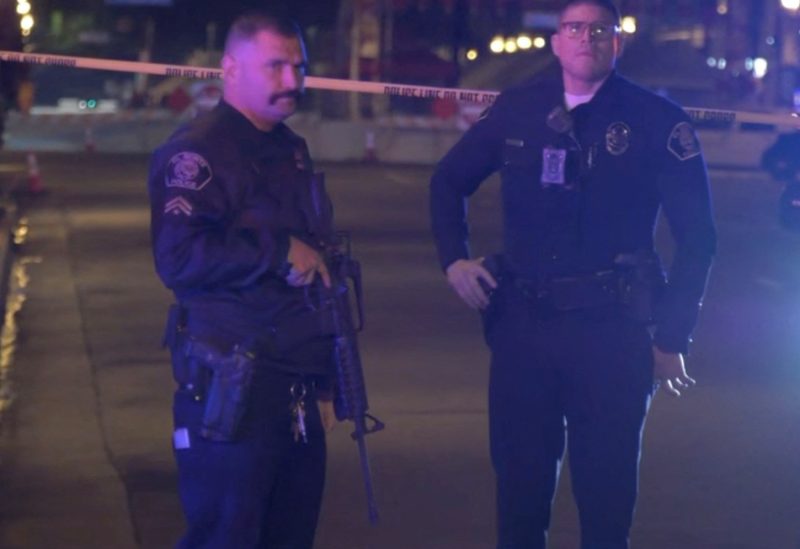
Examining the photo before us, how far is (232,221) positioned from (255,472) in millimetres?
636

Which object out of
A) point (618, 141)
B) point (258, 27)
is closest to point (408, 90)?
point (618, 141)

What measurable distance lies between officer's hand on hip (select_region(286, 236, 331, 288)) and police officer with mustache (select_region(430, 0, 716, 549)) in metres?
0.82

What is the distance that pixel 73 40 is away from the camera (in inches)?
2931

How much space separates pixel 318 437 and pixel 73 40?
72842 mm

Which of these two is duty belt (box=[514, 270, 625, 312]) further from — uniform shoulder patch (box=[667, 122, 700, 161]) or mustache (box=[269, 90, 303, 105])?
mustache (box=[269, 90, 303, 105])

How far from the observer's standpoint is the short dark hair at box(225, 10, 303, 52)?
3971 mm

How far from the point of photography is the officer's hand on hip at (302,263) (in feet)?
12.7

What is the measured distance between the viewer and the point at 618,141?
4.56m

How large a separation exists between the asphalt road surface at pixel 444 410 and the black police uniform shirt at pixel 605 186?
6.04ft

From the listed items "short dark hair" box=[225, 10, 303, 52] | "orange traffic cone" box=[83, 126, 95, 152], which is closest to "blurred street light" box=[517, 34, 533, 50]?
"orange traffic cone" box=[83, 126, 95, 152]

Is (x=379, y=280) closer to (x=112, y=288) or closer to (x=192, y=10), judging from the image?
(x=112, y=288)

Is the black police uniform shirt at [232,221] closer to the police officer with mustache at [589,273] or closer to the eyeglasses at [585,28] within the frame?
the police officer with mustache at [589,273]

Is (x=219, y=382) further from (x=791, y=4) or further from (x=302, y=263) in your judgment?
(x=791, y=4)

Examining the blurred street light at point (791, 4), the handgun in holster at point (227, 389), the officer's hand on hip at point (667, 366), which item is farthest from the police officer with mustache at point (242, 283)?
the blurred street light at point (791, 4)
